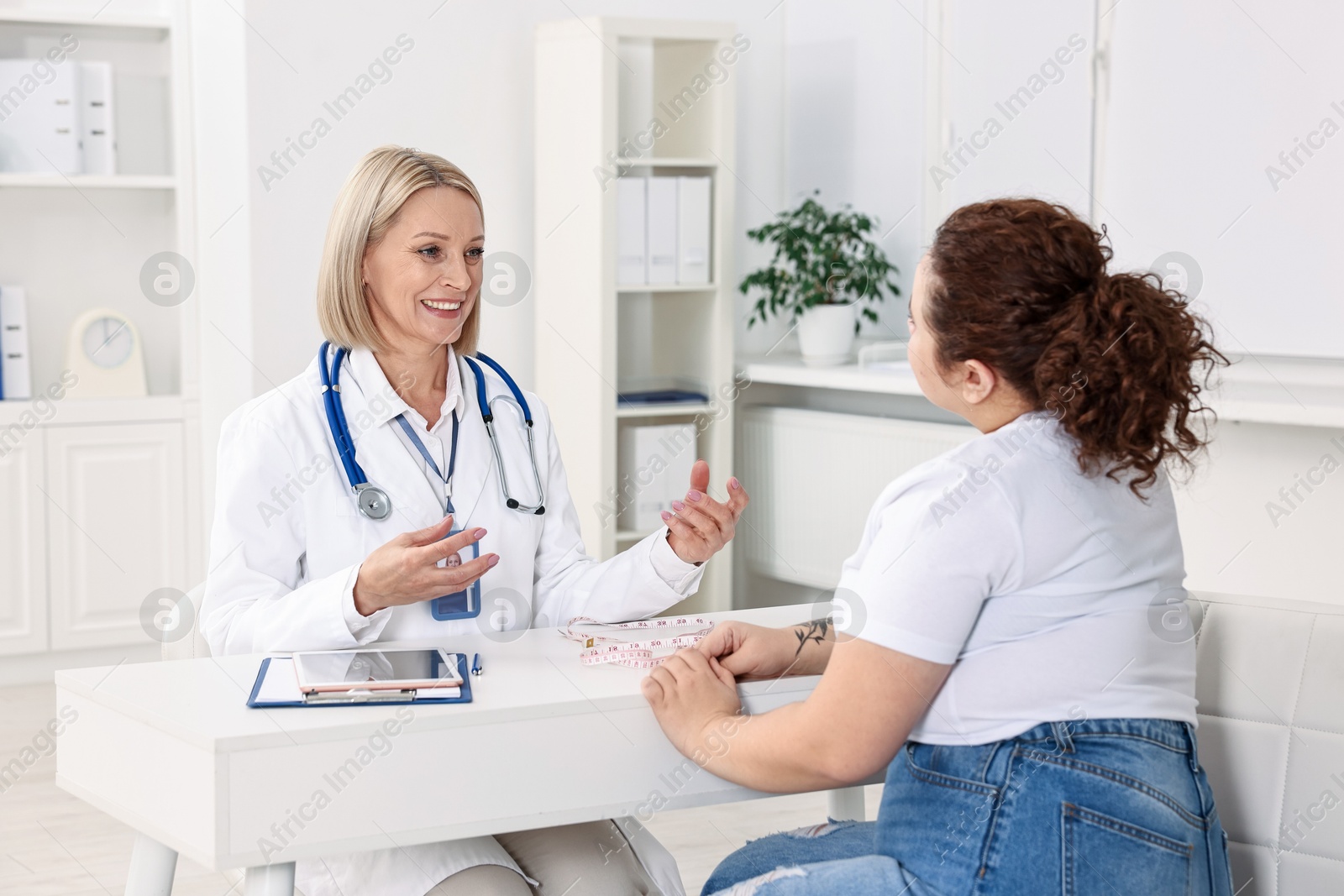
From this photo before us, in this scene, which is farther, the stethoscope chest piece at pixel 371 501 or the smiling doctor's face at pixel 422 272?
the smiling doctor's face at pixel 422 272

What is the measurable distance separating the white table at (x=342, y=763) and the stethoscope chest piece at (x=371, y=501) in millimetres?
329

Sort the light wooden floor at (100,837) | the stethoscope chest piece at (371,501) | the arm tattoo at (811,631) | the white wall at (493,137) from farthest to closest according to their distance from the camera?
the white wall at (493,137)
the light wooden floor at (100,837)
the stethoscope chest piece at (371,501)
the arm tattoo at (811,631)

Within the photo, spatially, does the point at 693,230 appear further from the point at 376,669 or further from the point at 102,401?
the point at 376,669

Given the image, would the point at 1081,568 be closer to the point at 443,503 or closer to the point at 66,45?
the point at 443,503

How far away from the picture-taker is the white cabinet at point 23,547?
4121mm

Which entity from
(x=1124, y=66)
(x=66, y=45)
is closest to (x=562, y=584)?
(x=1124, y=66)

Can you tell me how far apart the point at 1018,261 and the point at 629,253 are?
9.31 ft

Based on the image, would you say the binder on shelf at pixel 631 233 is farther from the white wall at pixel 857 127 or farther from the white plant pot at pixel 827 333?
the white wall at pixel 857 127

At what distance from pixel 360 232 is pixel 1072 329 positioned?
3.59 ft

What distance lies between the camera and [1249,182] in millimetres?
3068

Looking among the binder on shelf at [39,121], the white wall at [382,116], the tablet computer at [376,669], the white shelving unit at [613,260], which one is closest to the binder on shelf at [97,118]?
the binder on shelf at [39,121]

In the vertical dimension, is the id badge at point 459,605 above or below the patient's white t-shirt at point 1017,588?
below

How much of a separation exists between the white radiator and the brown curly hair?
2484 mm

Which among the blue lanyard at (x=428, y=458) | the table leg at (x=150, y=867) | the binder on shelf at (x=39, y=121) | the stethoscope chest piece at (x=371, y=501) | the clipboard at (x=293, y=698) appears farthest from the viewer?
the binder on shelf at (x=39, y=121)
